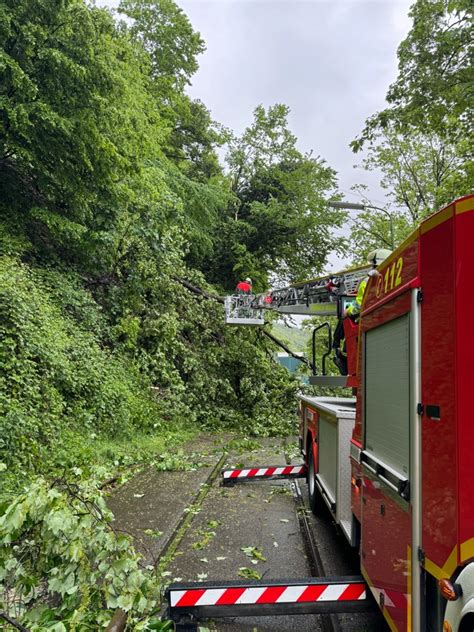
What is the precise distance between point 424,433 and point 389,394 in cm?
64

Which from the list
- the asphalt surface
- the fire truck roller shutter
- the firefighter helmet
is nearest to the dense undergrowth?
the asphalt surface

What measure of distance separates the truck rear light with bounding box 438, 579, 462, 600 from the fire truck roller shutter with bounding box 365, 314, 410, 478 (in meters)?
0.51

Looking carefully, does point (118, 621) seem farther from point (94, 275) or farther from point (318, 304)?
point (94, 275)

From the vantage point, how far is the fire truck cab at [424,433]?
1694 millimetres

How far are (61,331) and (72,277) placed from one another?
2384 millimetres

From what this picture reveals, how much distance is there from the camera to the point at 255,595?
2957 millimetres

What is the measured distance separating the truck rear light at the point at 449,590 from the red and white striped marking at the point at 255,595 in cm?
141

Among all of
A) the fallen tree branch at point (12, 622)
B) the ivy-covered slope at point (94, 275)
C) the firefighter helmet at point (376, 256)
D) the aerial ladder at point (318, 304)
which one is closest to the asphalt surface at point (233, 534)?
the fallen tree branch at point (12, 622)

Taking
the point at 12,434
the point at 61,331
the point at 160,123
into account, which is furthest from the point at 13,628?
the point at 160,123

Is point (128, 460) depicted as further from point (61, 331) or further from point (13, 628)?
point (13, 628)

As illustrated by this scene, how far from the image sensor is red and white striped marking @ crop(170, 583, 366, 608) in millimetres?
2928

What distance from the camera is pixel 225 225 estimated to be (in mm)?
21812

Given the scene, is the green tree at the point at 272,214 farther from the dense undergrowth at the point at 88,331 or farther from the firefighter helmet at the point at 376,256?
the firefighter helmet at the point at 376,256

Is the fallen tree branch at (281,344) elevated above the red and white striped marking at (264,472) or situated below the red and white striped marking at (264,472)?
above
